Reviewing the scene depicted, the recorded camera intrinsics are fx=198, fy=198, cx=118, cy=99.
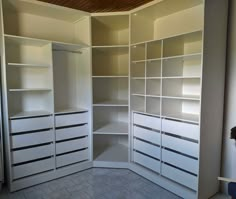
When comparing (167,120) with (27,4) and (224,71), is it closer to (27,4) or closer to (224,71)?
(224,71)

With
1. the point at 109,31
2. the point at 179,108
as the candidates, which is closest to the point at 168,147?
the point at 179,108

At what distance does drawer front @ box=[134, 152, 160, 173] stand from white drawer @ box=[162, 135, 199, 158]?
32 cm

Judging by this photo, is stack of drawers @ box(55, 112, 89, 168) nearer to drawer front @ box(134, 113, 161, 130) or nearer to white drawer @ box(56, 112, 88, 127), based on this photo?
white drawer @ box(56, 112, 88, 127)

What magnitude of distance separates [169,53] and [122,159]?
1.74 meters

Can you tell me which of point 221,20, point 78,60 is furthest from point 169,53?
point 78,60

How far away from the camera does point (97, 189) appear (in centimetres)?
251

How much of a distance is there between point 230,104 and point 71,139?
2.14m

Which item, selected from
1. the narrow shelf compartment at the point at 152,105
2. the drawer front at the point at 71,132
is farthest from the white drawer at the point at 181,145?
the drawer front at the point at 71,132

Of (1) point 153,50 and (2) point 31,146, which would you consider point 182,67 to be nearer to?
(1) point 153,50

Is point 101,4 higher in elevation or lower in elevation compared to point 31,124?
higher

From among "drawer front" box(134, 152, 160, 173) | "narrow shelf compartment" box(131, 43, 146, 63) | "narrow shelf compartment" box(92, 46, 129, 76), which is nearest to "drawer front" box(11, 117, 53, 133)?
"narrow shelf compartment" box(92, 46, 129, 76)

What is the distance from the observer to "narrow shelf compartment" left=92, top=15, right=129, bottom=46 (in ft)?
10.2

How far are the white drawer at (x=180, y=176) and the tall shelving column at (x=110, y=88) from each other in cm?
81

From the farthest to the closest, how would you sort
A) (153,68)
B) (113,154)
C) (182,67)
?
(113,154) → (153,68) → (182,67)
